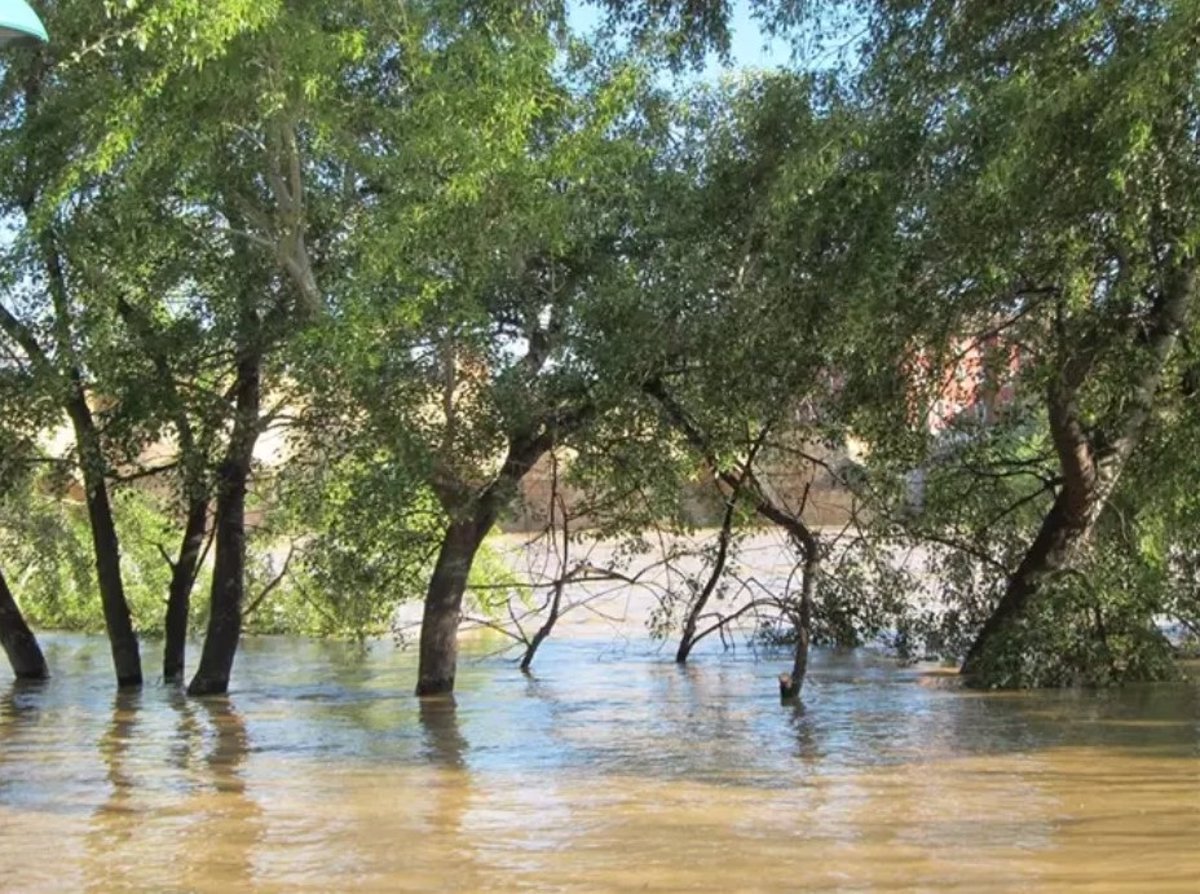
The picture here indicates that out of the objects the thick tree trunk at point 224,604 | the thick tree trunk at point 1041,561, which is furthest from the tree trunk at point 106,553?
the thick tree trunk at point 1041,561

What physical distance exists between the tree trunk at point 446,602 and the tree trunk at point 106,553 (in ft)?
12.2

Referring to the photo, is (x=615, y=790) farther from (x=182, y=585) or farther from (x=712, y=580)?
(x=182, y=585)

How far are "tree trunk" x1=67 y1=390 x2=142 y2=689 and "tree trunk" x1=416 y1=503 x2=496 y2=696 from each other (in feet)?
12.2

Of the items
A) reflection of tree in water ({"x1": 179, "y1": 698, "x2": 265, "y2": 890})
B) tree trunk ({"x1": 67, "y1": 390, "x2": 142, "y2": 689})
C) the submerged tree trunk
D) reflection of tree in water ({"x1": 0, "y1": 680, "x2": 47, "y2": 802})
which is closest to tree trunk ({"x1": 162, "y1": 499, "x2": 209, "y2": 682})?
tree trunk ({"x1": 67, "y1": 390, "x2": 142, "y2": 689})

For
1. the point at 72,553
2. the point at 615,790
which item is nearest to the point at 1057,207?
the point at 615,790

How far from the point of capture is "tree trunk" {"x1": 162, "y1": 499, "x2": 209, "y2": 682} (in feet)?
61.3

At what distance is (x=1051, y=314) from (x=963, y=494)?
416cm

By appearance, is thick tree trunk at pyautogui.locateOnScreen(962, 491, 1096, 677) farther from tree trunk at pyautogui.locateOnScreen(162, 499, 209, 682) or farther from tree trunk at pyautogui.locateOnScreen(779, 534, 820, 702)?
tree trunk at pyautogui.locateOnScreen(162, 499, 209, 682)

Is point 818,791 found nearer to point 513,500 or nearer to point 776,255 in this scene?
point 776,255

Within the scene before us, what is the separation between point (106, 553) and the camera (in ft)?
60.6

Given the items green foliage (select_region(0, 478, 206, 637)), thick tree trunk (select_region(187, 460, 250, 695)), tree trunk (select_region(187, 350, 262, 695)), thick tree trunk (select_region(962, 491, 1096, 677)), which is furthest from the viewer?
green foliage (select_region(0, 478, 206, 637))

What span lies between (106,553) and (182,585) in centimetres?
107

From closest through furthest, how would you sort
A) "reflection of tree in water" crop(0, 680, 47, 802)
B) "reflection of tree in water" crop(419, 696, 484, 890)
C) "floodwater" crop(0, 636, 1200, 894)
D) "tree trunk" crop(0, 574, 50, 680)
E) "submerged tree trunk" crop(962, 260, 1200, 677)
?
"floodwater" crop(0, 636, 1200, 894), "reflection of tree in water" crop(419, 696, 484, 890), "reflection of tree in water" crop(0, 680, 47, 802), "submerged tree trunk" crop(962, 260, 1200, 677), "tree trunk" crop(0, 574, 50, 680)

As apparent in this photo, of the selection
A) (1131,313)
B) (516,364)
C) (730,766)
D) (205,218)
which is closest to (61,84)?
(205,218)
